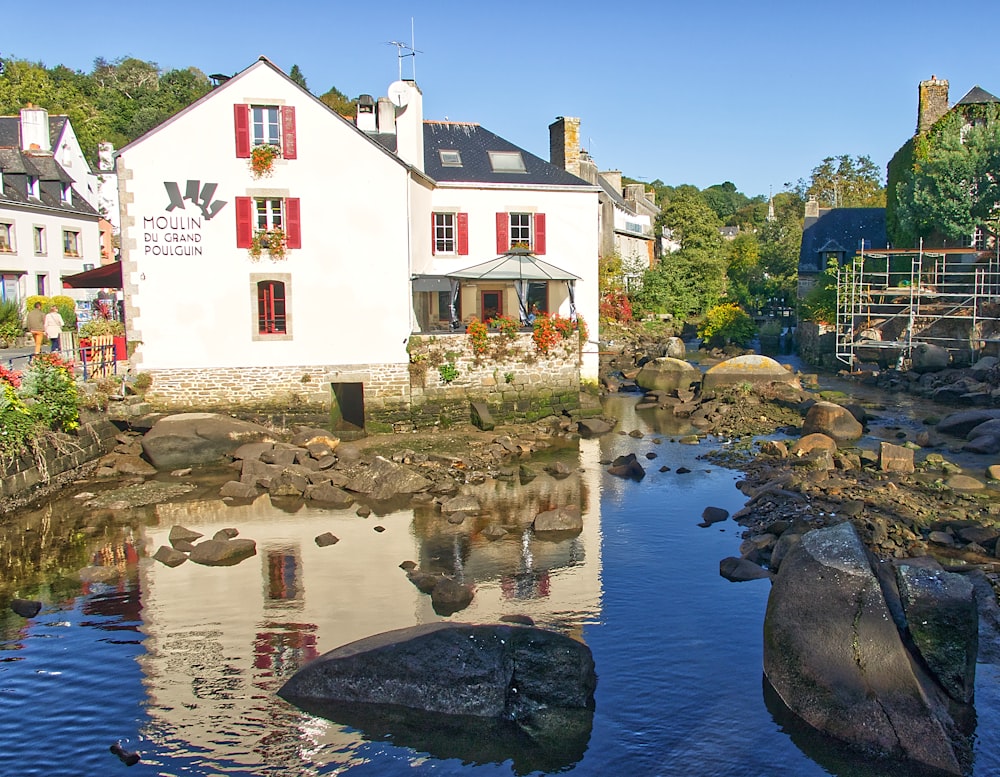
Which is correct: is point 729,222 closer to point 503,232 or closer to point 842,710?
point 503,232

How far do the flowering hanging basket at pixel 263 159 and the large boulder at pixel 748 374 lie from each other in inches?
648

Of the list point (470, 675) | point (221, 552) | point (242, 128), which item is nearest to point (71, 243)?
point (242, 128)

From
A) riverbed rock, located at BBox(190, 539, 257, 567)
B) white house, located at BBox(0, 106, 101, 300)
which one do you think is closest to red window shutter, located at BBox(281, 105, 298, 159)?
riverbed rock, located at BBox(190, 539, 257, 567)

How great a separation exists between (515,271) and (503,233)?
2.00m

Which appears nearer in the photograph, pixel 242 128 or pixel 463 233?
pixel 242 128

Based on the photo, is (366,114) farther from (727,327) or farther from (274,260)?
(727,327)

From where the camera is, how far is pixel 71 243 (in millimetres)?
42312

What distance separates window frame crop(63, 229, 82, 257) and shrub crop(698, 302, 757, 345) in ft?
106

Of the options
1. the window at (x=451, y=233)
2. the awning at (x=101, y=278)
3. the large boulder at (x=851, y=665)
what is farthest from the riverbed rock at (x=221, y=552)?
the window at (x=451, y=233)

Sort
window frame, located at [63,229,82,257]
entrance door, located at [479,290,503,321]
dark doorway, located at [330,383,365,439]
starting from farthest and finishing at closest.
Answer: window frame, located at [63,229,82,257], entrance door, located at [479,290,503,321], dark doorway, located at [330,383,365,439]

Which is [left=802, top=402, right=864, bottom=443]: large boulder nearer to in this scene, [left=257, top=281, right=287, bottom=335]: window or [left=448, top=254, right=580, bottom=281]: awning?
[left=448, top=254, right=580, bottom=281]: awning

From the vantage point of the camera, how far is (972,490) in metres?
17.2

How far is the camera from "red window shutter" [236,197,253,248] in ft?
76.5

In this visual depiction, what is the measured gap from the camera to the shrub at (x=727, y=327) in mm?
46031
